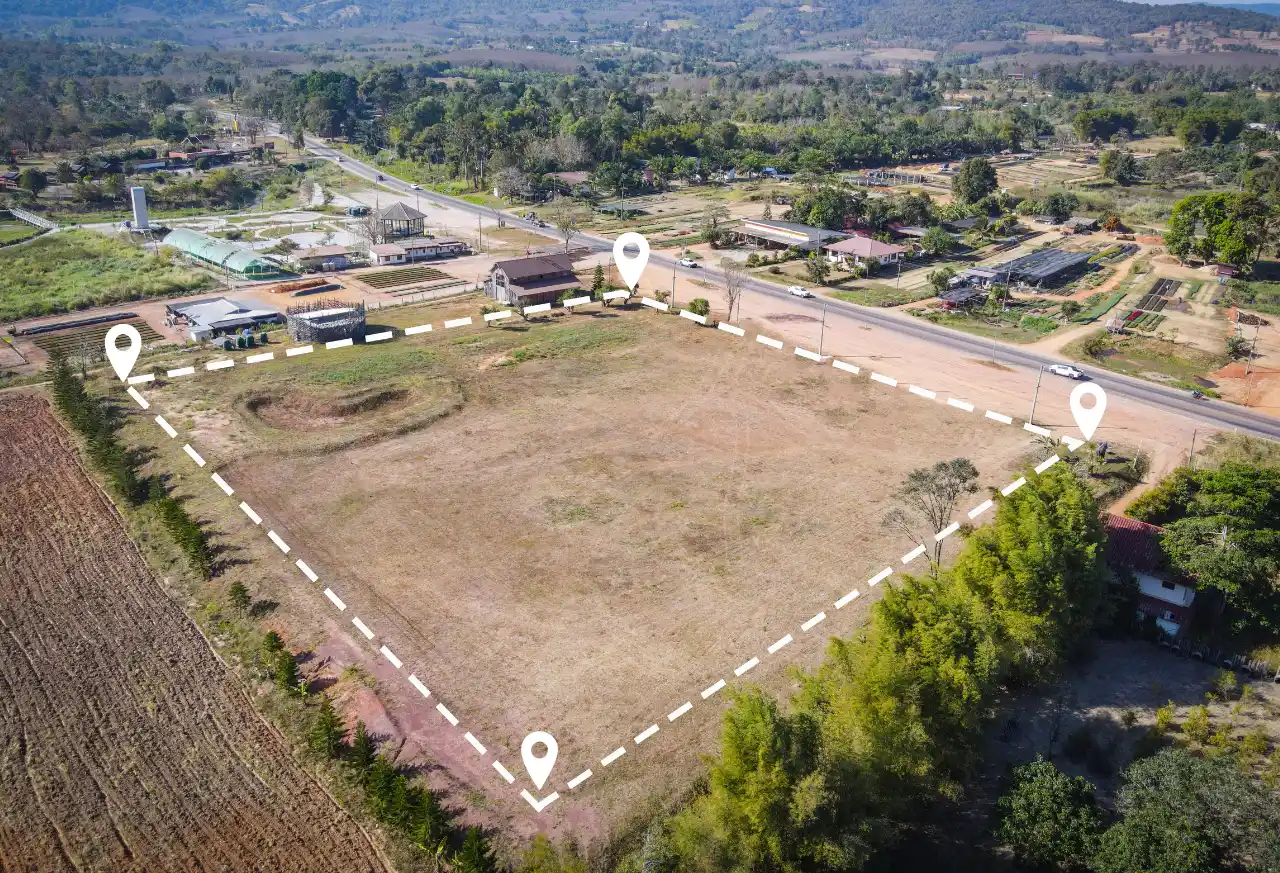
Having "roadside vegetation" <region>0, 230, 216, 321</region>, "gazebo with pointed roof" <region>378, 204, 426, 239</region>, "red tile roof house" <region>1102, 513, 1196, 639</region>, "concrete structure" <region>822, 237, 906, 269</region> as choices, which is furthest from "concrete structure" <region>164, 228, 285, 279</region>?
"red tile roof house" <region>1102, 513, 1196, 639</region>

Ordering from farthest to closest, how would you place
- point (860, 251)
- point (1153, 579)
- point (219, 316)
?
point (860, 251) < point (219, 316) < point (1153, 579)

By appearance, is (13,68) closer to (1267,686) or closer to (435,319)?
(435,319)

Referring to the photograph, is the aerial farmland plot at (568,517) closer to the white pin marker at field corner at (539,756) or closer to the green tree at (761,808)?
the white pin marker at field corner at (539,756)

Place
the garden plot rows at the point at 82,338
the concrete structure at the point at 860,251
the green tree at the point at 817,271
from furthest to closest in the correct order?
the concrete structure at the point at 860,251 < the green tree at the point at 817,271 < the garden plot rows at the point at 82,338

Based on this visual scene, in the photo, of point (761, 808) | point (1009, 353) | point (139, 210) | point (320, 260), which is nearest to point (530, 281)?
point (320, 260)

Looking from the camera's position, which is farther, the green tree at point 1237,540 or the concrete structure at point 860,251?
the concrete structure at point 860,251

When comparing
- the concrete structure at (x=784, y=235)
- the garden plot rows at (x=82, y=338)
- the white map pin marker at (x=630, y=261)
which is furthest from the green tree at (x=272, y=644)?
the concrete structure at (x=784, y=235)

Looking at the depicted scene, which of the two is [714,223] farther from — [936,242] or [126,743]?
[126,743]
